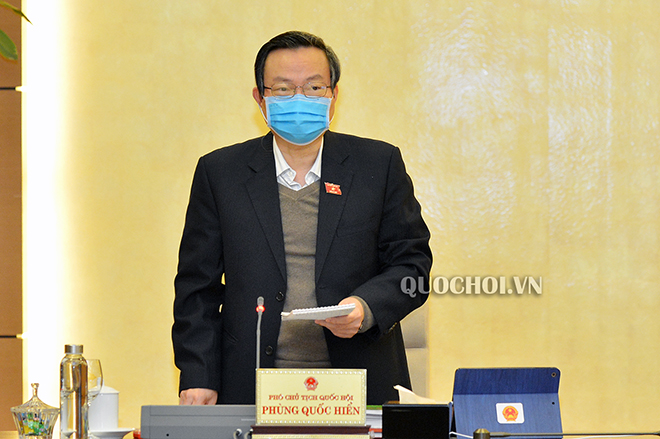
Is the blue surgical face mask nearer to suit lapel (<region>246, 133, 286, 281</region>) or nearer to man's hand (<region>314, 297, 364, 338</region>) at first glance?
suit lapel (<region>246, 133, 286, 281</region>)

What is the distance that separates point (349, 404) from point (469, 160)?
222 centimetres

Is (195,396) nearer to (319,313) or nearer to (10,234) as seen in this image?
(319,313)

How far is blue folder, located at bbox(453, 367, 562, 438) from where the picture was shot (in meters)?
1.58

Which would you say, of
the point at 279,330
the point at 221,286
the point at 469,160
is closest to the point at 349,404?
the point at 279,330

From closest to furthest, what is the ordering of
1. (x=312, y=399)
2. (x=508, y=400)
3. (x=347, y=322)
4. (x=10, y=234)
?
(x=312, y=399)
(x=508, y=400)
(x=347, y=322)
(x=10, y=234)

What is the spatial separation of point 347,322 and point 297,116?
616mm

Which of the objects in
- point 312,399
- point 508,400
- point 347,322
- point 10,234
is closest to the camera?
point 312,399

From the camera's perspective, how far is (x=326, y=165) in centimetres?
218

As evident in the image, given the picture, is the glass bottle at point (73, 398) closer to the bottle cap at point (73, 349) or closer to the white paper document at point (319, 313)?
the bottle cap at point (73, 349)

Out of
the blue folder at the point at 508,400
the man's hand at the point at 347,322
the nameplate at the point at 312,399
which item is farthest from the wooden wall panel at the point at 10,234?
the blue folder at the point at 508,400

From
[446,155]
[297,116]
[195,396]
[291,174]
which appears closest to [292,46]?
[297,116]

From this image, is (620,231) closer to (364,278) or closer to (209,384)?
(364,278)

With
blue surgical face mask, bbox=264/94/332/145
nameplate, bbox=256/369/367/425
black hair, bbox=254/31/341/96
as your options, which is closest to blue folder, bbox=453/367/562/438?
nameplate, bbox=256/369/367/425

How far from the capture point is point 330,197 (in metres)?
2.12
